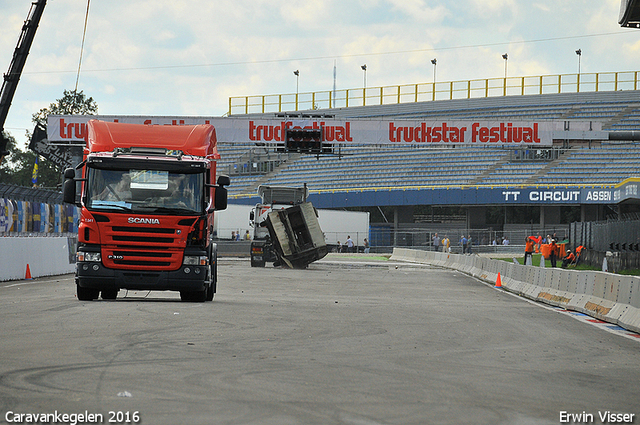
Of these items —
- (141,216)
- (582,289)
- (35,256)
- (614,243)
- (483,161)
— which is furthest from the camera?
(483,161)

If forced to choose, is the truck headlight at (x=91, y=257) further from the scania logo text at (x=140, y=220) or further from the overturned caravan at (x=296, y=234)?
the overturned caravan at (x=296, y=234)

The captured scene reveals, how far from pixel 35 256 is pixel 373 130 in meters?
22.3

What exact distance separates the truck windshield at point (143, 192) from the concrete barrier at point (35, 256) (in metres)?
10.3

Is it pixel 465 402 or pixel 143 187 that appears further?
pixel 143 187

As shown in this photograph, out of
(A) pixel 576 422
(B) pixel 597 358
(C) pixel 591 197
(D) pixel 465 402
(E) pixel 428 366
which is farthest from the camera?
(C) pixel 591 197

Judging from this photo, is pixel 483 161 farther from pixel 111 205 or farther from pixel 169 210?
pixel 111 205

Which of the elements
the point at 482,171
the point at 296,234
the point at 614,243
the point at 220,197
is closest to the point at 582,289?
the point at 220,197

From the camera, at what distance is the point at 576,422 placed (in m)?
5.92

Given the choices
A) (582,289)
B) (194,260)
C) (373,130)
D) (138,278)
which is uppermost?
(373,130)

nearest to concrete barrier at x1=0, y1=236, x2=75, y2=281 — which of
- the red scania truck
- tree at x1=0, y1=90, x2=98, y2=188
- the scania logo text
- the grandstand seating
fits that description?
the red scania truck

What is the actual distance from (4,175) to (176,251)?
10242 cm

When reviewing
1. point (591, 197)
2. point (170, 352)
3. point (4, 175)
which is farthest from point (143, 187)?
point (4, 175)

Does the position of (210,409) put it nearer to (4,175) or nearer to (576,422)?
(576,422)

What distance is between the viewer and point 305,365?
26.7 feet
